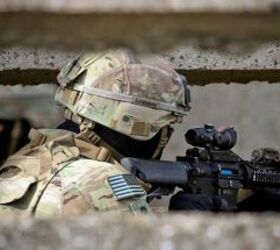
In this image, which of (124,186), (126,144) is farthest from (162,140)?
(124,186)

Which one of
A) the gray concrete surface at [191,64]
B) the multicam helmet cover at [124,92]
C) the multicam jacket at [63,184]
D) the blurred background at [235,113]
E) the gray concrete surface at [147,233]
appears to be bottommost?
the blurred background at [235,113]

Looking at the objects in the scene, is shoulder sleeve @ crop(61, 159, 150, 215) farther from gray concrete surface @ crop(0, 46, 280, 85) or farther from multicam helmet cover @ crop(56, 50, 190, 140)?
gray concrete surface @ crop(0, 46, 280, 85)

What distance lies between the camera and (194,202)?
161 inches

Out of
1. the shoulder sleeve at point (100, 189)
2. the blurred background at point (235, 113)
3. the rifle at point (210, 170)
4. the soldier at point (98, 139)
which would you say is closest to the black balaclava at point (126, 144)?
the soldier at point (98, 139)

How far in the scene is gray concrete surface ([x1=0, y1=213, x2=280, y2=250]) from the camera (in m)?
1.47

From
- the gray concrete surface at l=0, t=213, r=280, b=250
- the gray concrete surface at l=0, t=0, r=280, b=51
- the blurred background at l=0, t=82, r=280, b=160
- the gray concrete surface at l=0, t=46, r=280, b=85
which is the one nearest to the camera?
the gray concrete surface at l=0, t=0, r=280, b=51

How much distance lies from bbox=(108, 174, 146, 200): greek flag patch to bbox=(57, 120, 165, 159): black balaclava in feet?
1.11

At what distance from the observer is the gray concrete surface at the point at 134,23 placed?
1.36 meters

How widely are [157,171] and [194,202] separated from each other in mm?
284

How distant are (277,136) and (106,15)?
6.26 m

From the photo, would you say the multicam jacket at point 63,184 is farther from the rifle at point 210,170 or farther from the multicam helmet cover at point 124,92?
the multicam helmet cover at point 124,92

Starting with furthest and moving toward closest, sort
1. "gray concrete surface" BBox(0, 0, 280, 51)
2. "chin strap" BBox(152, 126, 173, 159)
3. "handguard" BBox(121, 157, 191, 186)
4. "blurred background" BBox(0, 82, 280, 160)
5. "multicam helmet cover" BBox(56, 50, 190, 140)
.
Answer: "blurred background" BBox(0, 82, 280, 160), "chin strap" BBox(152, 126, 173, 159), "multicam helmet cover" BBox(56, 50, 190, 140), "handguard" BBox(121, 157, 191, 186), "gray concrete surface" BBox(0, 0, 280, 51)

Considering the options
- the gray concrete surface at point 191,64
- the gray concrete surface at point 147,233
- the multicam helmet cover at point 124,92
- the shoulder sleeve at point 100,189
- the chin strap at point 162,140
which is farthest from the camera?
the gray concrete surface at point 191,64

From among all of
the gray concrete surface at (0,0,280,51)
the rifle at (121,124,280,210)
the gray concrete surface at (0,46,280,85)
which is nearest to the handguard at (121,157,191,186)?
A: the rifle at (121,124,280,210)
